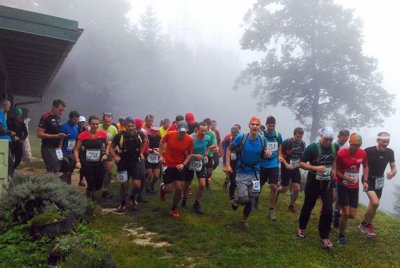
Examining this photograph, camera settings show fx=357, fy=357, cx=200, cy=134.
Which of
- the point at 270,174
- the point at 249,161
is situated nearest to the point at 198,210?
the point at 270,174

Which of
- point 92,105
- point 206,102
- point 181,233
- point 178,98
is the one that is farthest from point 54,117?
point 206,102

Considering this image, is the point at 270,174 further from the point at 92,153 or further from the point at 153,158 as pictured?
the point at 92,153

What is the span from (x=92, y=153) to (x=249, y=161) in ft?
11.6

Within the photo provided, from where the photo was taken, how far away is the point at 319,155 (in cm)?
671

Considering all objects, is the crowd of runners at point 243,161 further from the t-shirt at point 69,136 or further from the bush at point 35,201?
the bush at point 35,201

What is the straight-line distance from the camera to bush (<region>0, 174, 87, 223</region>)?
5.89 meters

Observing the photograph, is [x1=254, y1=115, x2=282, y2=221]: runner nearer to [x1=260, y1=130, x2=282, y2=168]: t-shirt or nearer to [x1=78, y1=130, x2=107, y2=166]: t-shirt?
[x1=260, y1=130, x2=282, y2=168]: t-shirt

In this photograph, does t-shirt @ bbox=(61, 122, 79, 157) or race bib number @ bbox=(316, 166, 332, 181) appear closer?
race bib number @ bbox=(316, 166, 332, 181)

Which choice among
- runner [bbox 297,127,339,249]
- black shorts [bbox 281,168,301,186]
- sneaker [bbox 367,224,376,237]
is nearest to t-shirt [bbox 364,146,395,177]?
sneaker [bbox 367,224,376,237]

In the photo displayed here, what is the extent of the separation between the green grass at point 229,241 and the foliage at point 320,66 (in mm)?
23512

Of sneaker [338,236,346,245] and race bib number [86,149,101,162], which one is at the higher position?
race bib number [86,149,101,162]

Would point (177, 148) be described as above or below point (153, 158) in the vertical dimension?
above

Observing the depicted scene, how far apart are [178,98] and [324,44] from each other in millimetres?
45664

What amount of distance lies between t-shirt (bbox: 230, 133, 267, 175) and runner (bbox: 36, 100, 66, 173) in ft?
13.5
